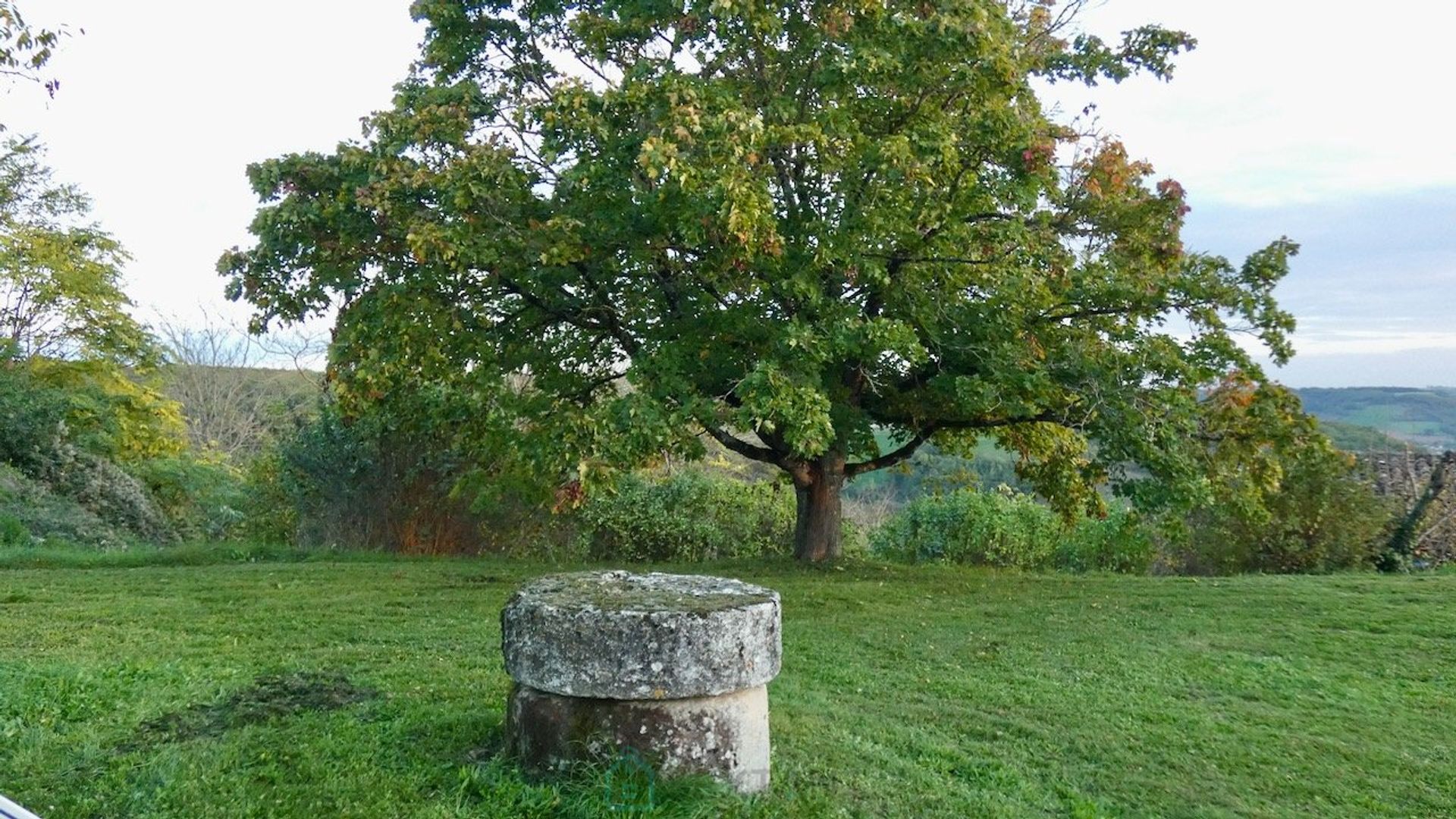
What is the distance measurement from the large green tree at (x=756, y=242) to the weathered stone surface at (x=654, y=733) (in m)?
5.27

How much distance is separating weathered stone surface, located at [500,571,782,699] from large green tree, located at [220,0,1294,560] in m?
5.05

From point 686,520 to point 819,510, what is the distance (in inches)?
121

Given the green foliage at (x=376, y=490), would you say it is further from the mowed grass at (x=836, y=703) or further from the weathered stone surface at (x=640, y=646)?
the weathered stone surface at (x=640, y=646)

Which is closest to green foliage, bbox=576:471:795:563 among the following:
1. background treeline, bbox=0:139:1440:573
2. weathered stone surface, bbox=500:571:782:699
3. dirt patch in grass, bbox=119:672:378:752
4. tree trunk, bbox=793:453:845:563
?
background treeline, bbox=0:139:1440:573

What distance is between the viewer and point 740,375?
461 inches

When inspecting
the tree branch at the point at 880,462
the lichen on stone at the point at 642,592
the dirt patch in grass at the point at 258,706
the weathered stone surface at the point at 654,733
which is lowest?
the dirt patch in grass at the point at 258,706

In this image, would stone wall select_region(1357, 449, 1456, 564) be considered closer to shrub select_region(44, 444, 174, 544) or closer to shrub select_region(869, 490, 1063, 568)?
shrub select_region(869, 490, 1063, 568)

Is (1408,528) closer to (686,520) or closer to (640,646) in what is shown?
(686,520)

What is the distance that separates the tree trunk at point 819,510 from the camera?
1419cm

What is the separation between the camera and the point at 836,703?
6996 millimetres

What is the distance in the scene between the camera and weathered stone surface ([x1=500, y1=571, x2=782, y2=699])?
15.1 ft

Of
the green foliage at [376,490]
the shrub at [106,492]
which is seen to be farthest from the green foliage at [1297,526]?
the shrub at [106,492]

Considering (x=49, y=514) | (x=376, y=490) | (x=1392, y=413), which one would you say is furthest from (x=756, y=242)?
(x=1392, y=413)

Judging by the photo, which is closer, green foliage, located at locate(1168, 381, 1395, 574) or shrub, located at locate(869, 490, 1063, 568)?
green foliage, located at locate(1168, 381, 1395, 574)
